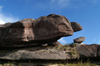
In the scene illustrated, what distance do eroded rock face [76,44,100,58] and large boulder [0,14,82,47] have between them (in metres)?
2.29

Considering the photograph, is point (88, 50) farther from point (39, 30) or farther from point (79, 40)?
point (39, 30)

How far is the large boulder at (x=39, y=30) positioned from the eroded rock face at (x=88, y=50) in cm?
229

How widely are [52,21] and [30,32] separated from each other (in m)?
3.10

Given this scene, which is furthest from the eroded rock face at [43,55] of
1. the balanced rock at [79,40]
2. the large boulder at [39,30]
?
the balanced rock at [79,40]

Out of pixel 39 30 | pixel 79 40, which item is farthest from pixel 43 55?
pixel 79 40

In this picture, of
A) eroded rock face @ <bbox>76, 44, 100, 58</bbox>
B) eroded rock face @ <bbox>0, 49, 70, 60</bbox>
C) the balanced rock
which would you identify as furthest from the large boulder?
the balanced rock

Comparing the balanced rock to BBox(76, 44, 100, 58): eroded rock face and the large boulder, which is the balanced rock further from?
BBox(76, 44, 100, 58): eroded rock face

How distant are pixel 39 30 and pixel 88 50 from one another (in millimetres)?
6347

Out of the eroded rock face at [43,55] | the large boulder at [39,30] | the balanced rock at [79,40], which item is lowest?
the eroded rock face at [43,55]

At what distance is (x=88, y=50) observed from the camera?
45.6 feet

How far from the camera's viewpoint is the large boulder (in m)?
14.9

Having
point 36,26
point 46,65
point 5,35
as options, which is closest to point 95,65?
point 46,65

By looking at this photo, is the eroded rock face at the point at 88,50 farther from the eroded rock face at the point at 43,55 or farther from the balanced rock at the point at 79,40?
the balanced rock at the point at 79,40

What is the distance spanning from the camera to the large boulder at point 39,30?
1489 centimetres
